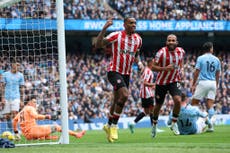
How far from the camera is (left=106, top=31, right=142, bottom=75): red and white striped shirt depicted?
42.5 feet

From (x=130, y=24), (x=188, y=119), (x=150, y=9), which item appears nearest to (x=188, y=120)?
(x=188, y=119)

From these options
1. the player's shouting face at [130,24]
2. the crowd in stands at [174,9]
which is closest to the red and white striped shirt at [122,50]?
the player's shouting face at [130,24]

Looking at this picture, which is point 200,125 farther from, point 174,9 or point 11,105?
point 174,9

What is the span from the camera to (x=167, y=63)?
A: 14508 millimetres

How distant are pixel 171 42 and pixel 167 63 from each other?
19.1 inches

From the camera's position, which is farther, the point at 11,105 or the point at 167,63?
the point at 11,105

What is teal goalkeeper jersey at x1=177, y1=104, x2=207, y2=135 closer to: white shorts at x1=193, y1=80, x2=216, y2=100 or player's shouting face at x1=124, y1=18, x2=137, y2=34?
white shorts at x1=193, y1=80, x2=216, y2=100

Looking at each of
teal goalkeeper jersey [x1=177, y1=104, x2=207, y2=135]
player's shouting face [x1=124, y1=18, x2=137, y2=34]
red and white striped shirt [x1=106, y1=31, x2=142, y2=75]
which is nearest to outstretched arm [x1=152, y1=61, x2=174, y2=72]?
red and white striped shirt [x1=106, y1=31, x2=142, y2=75]

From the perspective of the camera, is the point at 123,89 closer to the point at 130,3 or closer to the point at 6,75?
the point at 6,75

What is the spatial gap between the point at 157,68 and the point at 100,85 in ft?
64.9

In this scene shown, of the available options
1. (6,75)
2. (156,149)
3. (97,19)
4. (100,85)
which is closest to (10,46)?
(6,75)

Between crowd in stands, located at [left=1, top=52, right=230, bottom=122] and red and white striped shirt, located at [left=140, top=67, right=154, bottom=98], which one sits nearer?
red and white striped shirt, located at [left=140, top=67, right=154, bottom=98]

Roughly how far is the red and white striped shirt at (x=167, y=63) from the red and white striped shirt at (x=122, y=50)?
1.40 m

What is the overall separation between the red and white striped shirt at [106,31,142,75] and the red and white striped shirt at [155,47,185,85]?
140cm
